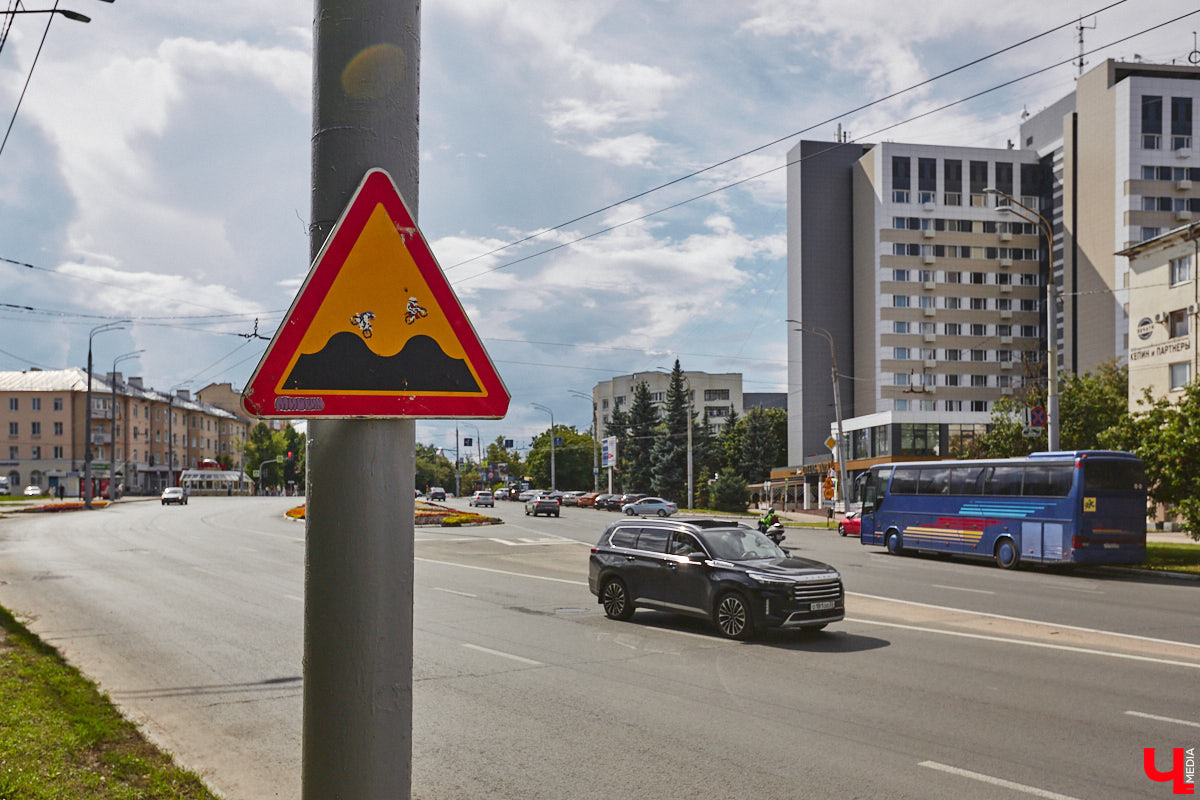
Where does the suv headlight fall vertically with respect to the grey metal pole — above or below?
below

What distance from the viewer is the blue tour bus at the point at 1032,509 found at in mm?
25344

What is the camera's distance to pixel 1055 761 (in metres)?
7.20

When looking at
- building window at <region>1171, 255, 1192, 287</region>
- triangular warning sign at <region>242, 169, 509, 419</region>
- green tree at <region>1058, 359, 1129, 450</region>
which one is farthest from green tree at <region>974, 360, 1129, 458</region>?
triangular warning sign at <region>242, 169, 509, 419</region>

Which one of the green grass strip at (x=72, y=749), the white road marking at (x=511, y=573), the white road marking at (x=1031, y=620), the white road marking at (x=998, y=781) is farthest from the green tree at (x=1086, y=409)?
the green grass strip at (x=72, y=749)

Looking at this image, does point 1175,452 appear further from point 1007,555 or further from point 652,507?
point 652,507

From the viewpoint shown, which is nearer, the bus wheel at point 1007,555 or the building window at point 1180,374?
the bus wheel at point 1007,555

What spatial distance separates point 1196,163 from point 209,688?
87388 mm

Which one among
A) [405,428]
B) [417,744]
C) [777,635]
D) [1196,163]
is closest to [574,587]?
[777,635]

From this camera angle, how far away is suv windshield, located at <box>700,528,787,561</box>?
1390cm

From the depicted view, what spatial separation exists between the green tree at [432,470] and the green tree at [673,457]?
235ft

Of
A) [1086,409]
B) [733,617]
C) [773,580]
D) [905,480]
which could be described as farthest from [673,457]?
[773,580]

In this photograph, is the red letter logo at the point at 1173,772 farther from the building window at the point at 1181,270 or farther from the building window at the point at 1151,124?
the building window at the point at 1151,124

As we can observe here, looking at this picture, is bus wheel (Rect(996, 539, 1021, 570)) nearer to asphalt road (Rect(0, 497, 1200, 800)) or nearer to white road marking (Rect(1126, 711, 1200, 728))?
asphalt road (Rect(0, 497, 1200, 800))

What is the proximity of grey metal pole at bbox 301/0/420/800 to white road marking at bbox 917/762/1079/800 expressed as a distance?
17.7 feet
